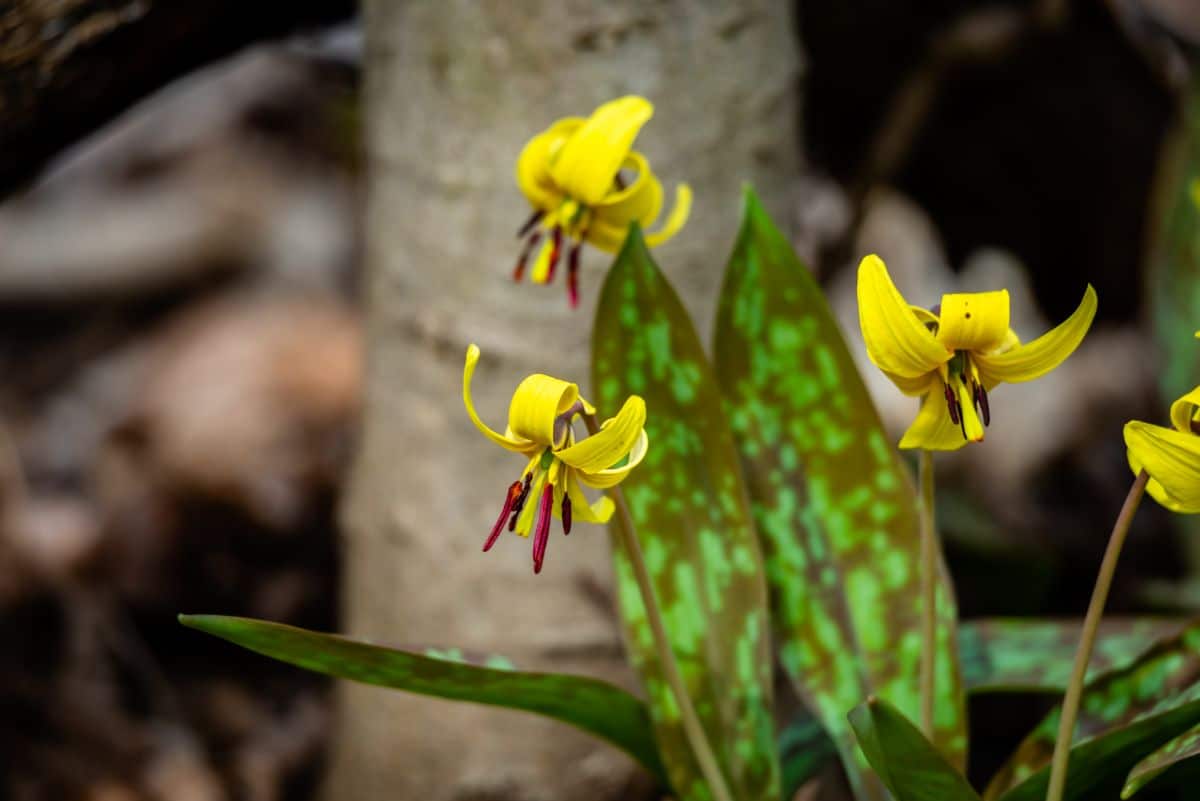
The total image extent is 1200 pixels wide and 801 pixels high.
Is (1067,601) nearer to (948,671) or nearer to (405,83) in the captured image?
(948,671)

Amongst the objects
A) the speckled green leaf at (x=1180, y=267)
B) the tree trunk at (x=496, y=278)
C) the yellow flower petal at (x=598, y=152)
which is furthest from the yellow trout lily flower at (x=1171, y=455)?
the speckled green leaf at (x=1180, y=267)

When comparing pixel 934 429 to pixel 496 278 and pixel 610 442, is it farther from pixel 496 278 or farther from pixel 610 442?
pixel 496 278

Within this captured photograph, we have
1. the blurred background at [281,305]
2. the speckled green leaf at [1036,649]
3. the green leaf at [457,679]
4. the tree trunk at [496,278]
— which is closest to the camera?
the green leaf at [457,679]

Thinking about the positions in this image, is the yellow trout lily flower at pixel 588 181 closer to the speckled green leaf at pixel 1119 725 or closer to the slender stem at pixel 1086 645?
the slender stem at pixel 1086 645

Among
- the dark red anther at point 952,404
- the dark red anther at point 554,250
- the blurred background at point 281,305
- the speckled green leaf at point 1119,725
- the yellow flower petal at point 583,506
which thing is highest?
the dark red anther at point 554,250

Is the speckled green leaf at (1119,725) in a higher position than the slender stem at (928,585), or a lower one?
lower
